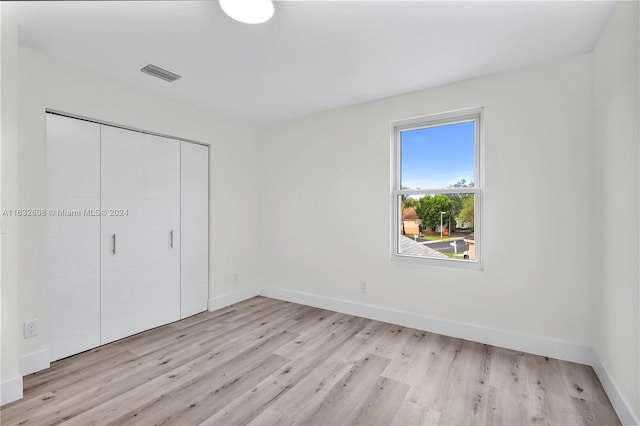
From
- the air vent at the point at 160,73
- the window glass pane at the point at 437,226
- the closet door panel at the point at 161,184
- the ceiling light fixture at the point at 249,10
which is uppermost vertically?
the air vent at the point at 160,73

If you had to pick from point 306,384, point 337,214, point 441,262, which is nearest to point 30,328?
point 306,384

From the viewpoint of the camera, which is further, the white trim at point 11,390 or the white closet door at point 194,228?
the white closet door at point 194,228

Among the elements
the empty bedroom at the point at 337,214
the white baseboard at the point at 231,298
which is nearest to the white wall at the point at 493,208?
the empty bedroom at the point at 337,214

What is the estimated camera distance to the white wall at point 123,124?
2.17 metres

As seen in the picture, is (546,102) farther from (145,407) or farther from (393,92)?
(145,407)

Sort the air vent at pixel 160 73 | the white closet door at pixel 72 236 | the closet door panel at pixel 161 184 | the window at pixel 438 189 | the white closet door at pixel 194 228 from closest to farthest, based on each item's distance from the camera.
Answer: the white closet door at pixel 72 236 < the air vent at pixel 160 73 < the window at pixel 438 189 < the closet door panel at pixel 161 184 < the white closet door at pixel 194 228

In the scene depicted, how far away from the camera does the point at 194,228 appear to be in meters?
3.44

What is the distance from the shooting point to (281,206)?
4.02m

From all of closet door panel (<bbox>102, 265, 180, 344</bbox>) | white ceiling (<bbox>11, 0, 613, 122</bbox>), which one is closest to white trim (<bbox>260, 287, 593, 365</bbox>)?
closet door panel (<bbox>102, 265, 180, 344</bbox>)

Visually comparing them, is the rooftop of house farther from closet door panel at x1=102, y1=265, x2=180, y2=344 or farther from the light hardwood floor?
closet door panel at x1=102, y1=265, x2=180, y2=344

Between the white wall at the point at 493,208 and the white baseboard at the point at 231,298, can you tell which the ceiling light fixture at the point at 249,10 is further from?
the white baseboard at the point at 231,298

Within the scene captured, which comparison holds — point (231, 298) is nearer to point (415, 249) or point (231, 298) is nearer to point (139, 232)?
point (139, 232)

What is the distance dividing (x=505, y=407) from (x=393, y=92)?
107 inches

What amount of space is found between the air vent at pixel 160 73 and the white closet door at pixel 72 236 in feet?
2.26
